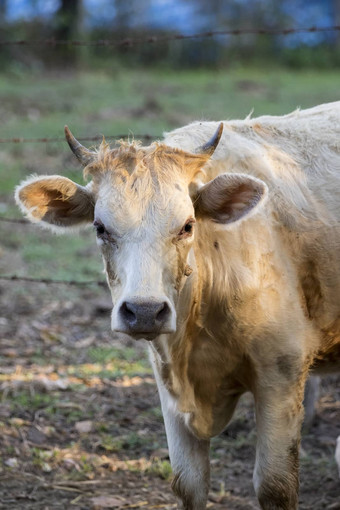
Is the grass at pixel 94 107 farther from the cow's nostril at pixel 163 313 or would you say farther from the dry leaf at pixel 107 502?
the cow's nostril at pixel 163 313

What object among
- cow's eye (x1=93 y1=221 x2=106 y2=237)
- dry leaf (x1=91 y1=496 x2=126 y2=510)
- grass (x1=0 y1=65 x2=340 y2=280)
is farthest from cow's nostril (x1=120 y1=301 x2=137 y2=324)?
grass (x1=0 y1=65 x2=340 y2=280)

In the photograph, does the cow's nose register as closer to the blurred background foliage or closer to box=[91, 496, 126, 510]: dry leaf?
box=[91, 496, 126, 510]: dry leaf

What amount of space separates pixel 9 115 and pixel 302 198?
10.3 metres

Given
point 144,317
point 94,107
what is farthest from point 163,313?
point 94,107

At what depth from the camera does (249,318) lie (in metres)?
4.02

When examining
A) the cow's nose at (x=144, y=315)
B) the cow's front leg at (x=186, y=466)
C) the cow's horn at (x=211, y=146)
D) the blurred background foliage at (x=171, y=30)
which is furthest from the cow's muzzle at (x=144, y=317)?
the blurred background foliage at (x=171, y=30)

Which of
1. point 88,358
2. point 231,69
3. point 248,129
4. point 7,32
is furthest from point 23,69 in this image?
point 248,129

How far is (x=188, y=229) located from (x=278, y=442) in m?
1.16

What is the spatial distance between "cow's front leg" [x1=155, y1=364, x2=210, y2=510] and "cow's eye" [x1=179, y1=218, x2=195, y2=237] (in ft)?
3.59

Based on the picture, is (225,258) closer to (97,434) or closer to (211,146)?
(211,146)

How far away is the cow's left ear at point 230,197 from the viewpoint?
148 inches

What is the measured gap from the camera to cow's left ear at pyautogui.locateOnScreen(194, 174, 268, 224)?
3760 mm

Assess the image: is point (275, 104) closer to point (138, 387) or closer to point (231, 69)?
point (231, 69)

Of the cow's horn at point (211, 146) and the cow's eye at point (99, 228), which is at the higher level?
the cow's horn at point (211, 146)
